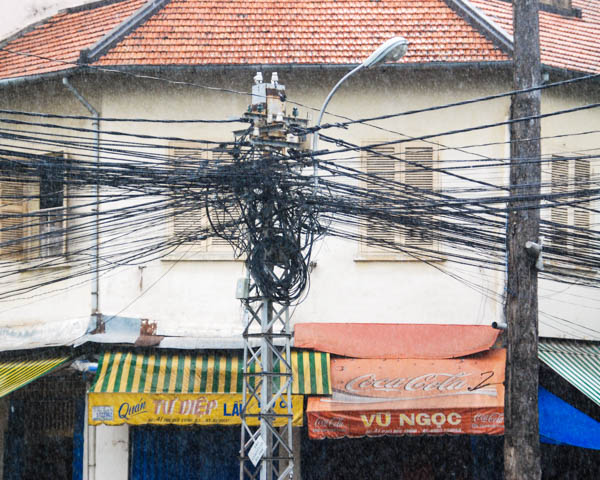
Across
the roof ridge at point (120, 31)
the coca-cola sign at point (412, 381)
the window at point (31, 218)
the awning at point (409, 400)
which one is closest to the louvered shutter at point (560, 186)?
the coca-cola sign at point (412, 381)

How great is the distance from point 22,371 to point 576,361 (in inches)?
333

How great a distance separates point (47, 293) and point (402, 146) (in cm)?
621

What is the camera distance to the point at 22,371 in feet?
47.8

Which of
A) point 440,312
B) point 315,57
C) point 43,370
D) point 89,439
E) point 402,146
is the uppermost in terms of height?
point 315,57

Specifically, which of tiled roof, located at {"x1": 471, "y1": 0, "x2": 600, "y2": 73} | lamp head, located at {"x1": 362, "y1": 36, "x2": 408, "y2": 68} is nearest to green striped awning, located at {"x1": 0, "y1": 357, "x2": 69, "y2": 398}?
lamp head, located at {"x1": 362, "y1": 36, "x2": 408, "y2": 68}

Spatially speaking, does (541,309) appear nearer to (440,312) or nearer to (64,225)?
(440,312)

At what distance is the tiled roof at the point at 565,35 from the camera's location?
15.9 m

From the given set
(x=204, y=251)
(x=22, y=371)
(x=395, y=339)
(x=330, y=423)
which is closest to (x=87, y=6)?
(x=204, y=251)

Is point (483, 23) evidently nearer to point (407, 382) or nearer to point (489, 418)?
point (407, 382)

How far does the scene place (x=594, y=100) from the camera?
15898 millimetres

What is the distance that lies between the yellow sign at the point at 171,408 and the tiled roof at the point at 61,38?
5471 mm

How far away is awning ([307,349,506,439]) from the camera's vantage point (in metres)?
14.0

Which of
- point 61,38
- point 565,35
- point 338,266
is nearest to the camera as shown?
point 338,266

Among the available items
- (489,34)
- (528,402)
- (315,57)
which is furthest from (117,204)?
(528,402)
